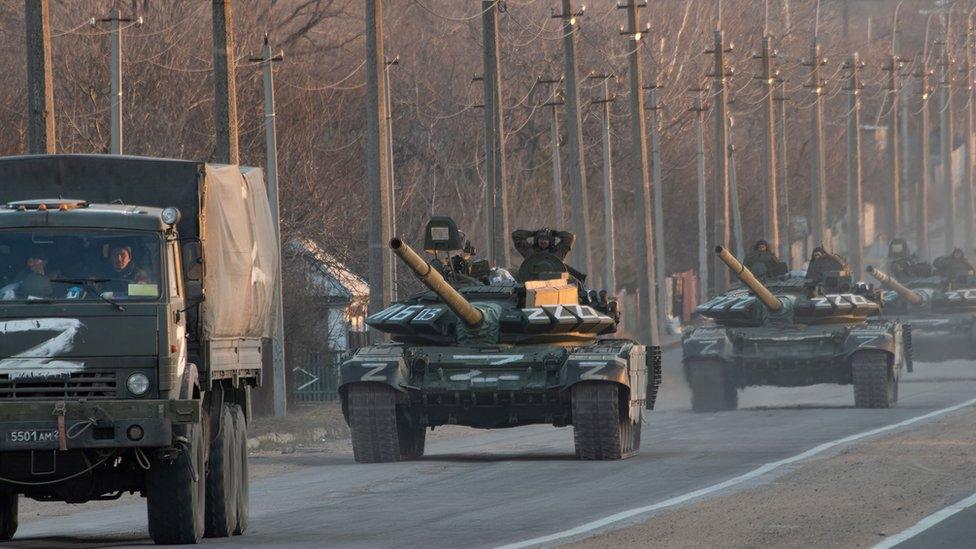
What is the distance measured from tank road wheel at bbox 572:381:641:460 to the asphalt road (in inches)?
11.9

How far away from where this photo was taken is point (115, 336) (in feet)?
41.2

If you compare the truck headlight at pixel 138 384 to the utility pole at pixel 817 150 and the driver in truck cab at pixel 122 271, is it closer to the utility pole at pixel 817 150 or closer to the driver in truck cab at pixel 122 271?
the driver in truck cab at pixel 122 271

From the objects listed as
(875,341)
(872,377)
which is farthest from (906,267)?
(875,341)

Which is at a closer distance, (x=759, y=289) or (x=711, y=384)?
(x=759, y=289)

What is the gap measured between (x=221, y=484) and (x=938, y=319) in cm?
3123

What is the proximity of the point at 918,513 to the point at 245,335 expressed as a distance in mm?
5301

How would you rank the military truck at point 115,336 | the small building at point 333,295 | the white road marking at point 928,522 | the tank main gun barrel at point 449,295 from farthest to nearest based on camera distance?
1. the small building at point 333,295
2. the tank main gun barrel at point 449,295
3. the white road marking at point 928,522
4. the military truck at point 115,336

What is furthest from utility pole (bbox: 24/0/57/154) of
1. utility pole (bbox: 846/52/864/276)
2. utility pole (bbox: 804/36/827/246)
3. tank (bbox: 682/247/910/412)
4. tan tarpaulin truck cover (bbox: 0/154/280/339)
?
utility pole (bbox: 846/52/864/276)

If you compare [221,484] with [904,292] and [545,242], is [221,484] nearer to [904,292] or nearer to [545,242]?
[545,242]

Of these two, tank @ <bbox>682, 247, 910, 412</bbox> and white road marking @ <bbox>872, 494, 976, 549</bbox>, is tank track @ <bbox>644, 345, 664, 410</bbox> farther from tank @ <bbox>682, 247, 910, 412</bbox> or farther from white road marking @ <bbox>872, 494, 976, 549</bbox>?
white road marking @ <bbox>872, 494, 976, 549</bbox>

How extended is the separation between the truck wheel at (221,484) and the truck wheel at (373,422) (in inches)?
294

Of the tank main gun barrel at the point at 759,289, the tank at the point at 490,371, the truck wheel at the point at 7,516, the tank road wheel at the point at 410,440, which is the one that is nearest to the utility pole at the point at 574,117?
the tank main gun barrel at the point at 759,289

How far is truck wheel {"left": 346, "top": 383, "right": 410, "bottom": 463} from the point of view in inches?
866

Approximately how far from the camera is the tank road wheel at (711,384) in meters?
32.3
